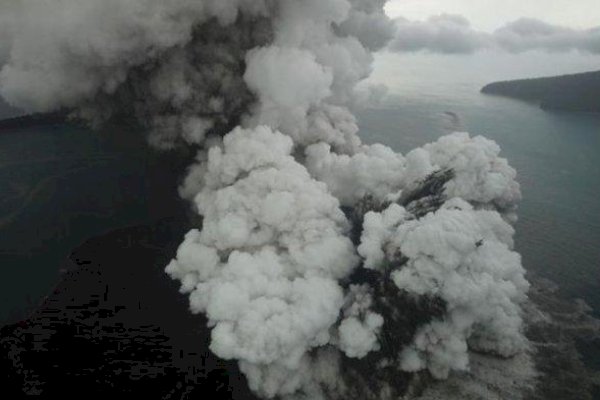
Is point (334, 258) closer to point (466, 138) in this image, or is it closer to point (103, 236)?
point (466, 138)

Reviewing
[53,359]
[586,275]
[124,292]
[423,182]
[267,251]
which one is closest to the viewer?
[267,251]

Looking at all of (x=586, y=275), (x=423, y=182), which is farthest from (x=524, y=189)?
(x=423, y=182)

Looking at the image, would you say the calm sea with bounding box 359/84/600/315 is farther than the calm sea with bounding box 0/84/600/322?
Yes

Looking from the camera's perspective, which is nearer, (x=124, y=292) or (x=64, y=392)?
(x=64, y=392)

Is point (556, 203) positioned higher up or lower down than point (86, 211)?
lower down

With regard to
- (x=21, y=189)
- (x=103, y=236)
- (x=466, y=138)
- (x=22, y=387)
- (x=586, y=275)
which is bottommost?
(x=586, y=275)

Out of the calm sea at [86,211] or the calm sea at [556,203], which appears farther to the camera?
the calm sea at [556,203]

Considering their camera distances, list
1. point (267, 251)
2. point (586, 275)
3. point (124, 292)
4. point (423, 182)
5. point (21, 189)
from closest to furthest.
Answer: point (267, 251), point (423, 182), point (124, 292), point (586, 275), point (21, 189)

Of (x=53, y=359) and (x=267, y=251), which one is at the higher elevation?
(x=267, y=251)

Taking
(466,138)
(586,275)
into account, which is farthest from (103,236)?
(586,275)

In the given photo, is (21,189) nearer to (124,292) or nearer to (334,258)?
(124,292)

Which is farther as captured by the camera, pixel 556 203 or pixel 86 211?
pixel 556 203
